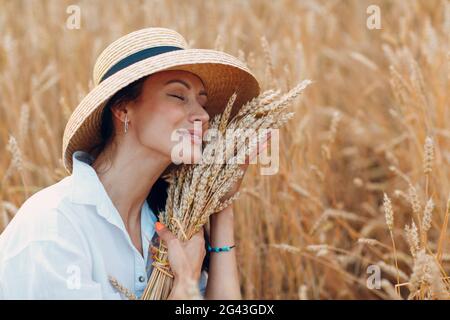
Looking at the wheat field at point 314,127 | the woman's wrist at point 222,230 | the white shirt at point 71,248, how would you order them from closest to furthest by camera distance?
1. the white shirt at point 71,248
2. the woman's wrist at point 222,230
3. the wheat field at point 314,127

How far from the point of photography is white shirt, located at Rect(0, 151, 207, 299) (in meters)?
1.14

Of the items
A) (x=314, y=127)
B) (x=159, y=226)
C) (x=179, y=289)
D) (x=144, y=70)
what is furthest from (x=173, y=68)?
(x=314, y=127)

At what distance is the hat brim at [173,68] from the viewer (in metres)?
1.25

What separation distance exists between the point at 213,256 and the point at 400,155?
1076 mm

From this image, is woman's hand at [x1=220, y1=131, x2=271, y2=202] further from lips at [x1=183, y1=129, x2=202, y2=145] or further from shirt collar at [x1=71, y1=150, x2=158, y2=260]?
shirt collar at [x1=71, y1=150, x2=158, y2=260]

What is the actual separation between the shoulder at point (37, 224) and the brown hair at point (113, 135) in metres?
0.23

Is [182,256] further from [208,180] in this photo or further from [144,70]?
[144,70]

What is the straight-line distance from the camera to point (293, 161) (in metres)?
1.86

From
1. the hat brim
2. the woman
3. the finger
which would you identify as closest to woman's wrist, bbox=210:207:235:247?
the woman

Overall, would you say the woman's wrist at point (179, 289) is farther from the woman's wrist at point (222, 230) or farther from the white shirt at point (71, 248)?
the woman's wrist at point (222, 230)

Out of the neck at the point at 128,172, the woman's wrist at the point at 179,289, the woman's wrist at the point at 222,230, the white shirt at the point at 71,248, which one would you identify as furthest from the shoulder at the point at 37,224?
the woman's wrist at the point at 222,230

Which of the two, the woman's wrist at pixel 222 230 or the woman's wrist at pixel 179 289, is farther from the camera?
the woman's wrist at pixel 222 230
